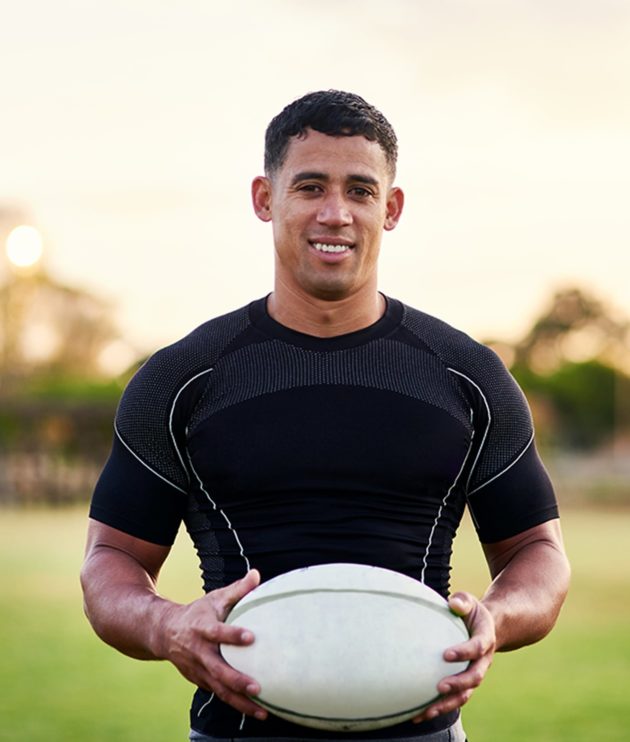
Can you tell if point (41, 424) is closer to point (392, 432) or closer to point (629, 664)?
point (629, 664)

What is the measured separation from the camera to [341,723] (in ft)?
9.19

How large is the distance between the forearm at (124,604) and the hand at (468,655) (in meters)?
0.61

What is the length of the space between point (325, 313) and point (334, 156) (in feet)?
1.28

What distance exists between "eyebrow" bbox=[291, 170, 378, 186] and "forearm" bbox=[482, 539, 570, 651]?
0.98 metres

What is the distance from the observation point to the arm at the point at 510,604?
9.00 feet

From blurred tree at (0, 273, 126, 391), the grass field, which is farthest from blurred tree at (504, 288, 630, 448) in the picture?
the grass field

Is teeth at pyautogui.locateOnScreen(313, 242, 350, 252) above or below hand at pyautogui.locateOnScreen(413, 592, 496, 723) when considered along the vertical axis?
above

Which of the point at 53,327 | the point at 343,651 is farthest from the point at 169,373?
the point at 53,327

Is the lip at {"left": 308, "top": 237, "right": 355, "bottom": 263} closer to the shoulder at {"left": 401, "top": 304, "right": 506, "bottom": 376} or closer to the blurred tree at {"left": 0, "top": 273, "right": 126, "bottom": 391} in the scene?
the shoulder at {"left": 401, "top": 304, "right": 506, "bottom": 376}

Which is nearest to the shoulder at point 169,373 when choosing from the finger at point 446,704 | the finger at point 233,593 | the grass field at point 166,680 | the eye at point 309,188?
the eye at point 309,188

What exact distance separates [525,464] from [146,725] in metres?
5.77

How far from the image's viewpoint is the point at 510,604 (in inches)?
119

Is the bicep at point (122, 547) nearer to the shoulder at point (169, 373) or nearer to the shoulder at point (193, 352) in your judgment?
the shoulder at point (169, 373)

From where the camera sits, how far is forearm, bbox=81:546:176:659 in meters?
2.95
